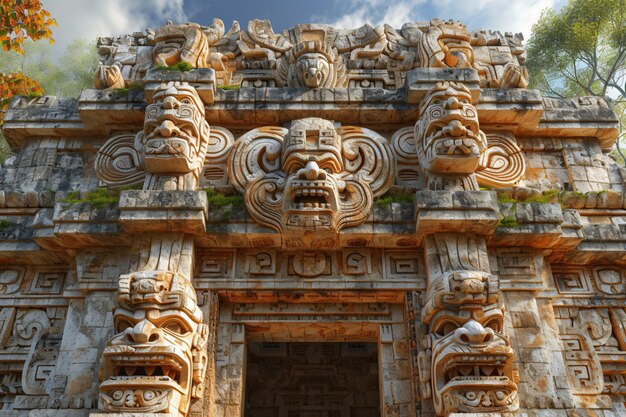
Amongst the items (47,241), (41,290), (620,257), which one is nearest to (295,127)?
(47,241)

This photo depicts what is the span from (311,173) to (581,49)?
12360 mm

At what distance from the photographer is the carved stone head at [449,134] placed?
615cm

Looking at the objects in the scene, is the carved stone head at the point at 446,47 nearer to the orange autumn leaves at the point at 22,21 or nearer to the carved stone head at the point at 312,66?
the carved stone head at the point at 312,66

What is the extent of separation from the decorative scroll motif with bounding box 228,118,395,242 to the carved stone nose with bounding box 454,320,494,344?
5.36 ft

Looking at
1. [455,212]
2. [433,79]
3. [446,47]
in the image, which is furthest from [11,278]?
[446,47]

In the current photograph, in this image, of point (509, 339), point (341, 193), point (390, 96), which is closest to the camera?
point (509, 339)

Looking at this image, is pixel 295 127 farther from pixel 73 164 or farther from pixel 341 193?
pixel 73 164

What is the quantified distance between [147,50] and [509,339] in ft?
22.1

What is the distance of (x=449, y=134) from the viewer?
20.5 feet

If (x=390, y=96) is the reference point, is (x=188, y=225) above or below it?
below

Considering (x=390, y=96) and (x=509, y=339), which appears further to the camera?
(x=390, y=96)

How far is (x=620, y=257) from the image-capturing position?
6352 millimetres

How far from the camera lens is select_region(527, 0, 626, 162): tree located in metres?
14.1

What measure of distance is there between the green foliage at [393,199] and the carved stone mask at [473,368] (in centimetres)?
149
